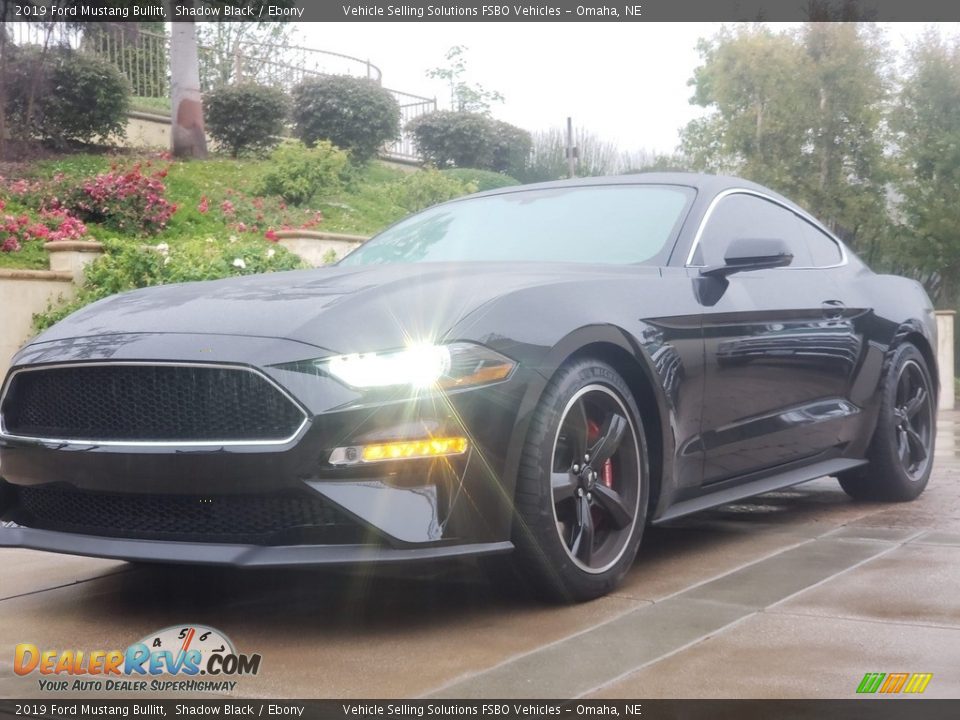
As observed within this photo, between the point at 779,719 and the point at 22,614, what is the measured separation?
2.34m

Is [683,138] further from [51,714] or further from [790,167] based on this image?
[51,714]

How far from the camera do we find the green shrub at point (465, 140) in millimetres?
22016

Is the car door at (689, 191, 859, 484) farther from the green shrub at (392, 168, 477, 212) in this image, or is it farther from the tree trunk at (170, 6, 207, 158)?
the tree trunk at (170, 6, 207, 158)

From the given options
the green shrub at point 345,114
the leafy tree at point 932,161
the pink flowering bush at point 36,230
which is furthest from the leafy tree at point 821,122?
the pink flowering bush at point 36,230

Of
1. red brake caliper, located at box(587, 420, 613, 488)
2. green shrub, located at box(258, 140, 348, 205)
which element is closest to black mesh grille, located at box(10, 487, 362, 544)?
red brake caliper, located at box(587, 420, 613, 488)

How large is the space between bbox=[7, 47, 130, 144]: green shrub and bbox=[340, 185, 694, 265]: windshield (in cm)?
1247

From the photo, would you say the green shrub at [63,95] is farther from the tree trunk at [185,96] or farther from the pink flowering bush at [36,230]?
the pink flowering bush at [36,230]

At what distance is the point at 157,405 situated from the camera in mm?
3422

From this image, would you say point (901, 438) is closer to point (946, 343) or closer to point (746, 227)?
point (746, 227)

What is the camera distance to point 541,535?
141 inches

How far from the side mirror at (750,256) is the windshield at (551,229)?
0.71 feet

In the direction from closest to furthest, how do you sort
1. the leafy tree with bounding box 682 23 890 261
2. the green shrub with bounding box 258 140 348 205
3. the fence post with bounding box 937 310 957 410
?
the green shrub with bounding box 258 140 348 205, the fence post with bounding box 937 310 957 410, the leafy tree with bounding box 682 23 890 261

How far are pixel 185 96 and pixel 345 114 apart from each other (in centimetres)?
292

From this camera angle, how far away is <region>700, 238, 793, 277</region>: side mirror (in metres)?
4.57
